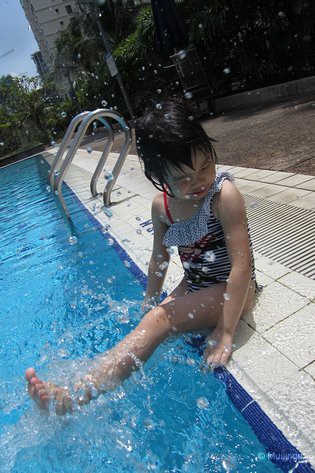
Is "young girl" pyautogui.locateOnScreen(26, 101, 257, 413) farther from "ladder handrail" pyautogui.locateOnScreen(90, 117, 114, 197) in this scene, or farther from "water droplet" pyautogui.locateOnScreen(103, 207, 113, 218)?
"ladder handrail" pyautogui.locateOnScreen(90, 117, 114, 197)

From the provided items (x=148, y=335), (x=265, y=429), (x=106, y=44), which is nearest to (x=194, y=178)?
(x=148, y=335)

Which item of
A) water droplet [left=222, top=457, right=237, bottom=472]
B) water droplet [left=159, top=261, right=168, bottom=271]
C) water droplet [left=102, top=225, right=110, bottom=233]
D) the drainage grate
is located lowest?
water droplet [left=222, top=457, right=237, bottom=472]

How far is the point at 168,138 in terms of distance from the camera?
1.77 meters

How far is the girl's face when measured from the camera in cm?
186

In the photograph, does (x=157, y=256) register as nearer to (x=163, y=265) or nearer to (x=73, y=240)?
(x=163, y=265)

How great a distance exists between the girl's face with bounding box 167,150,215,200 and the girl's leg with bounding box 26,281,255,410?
20.8 inches

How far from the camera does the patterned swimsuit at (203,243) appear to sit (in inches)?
82.8

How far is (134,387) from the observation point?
2.17m

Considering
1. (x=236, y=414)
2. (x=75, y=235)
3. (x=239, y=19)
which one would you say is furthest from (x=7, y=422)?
(x=239, y=19)

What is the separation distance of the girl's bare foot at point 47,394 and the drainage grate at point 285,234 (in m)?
1.59

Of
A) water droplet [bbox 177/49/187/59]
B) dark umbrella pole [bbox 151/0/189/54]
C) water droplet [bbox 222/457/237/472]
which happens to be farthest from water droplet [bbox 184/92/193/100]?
water droplet [bbox 222/457/237/472]

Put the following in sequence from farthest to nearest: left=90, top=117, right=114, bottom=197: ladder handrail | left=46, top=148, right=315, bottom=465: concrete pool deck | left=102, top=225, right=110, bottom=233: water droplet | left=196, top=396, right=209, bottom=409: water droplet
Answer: left=90, top=117, right=114, bottom=197: ladder handrail < left=102, top=225, right=110, bottom=233: water droplet < left=196, top=396, right=209, bottom=409: water droplet < left=46, top=148, right=315, bottom=465: concrete pool deck

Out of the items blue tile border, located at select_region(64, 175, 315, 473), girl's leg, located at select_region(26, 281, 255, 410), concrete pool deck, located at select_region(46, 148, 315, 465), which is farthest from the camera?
girl's leg, located at select_region(26, 281, 255, 410)

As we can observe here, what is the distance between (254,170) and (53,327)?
316cm
